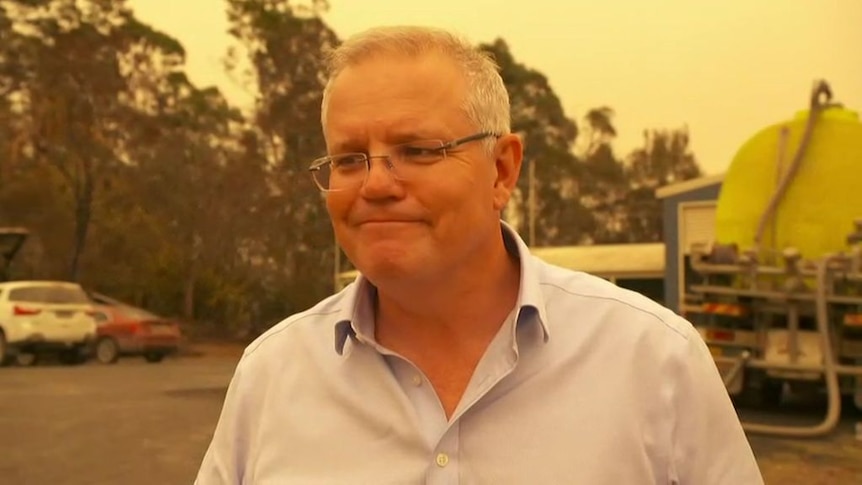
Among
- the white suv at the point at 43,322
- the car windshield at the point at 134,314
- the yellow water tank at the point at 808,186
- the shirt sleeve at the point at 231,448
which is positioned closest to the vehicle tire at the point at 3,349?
the white suv at the point at 43,322

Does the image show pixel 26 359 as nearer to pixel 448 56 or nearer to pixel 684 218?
pixel 684 218

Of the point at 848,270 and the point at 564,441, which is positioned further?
the point at 848,270

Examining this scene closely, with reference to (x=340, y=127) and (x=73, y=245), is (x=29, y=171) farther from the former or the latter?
(x=340, y=127)

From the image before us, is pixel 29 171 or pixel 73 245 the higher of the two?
pixel 29 171

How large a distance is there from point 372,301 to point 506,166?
38 centimetres

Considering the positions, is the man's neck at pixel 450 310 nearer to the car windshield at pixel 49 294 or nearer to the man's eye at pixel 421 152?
the man's eye at pixel 421 152

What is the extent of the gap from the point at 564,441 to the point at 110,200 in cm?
3123

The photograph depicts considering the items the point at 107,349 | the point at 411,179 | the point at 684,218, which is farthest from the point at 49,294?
the point at 411,179

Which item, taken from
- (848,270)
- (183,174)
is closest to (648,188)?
(183,174)

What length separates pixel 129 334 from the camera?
2002cm

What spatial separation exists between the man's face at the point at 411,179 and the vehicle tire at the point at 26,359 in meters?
18.2

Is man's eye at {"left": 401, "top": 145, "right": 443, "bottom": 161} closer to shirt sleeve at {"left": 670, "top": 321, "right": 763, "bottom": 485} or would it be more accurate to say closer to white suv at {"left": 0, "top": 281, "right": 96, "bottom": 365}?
shirt sleeve at {"left": 670, "top": 321, "right": 763, "bottom": 485}

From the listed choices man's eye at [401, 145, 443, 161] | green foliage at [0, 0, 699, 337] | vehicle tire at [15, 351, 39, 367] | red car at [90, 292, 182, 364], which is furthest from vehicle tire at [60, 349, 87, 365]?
man's eye at [401, 145, 443, 161]

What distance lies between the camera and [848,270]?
903 centimetres
